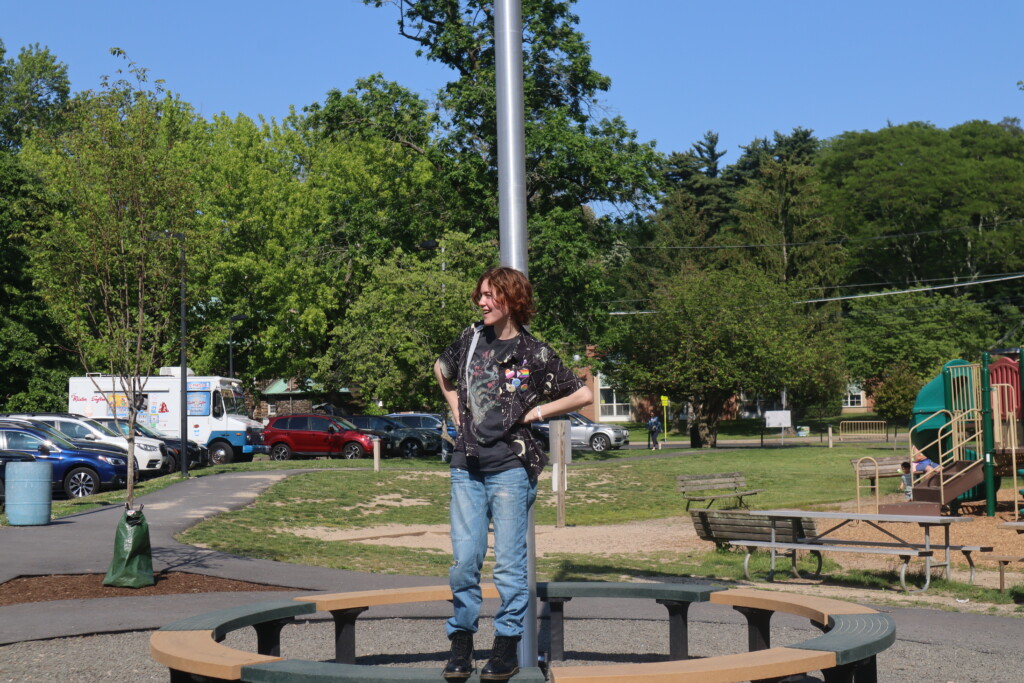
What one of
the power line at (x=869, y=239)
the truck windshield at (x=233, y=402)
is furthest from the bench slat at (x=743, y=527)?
the power line at (x=869, y=239)

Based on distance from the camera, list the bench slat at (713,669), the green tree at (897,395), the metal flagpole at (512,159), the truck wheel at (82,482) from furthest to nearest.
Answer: the green tree at (897,395), the truck wheel at (82,482), the metal flagpole at (512,159), the bench slat at (713,669)

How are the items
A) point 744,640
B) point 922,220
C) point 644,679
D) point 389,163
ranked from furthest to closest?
point 922,220 < point 389,163 < point 744,640 < point 644,679

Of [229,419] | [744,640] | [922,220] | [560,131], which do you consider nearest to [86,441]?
→ [229,419]

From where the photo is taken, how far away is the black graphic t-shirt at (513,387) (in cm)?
497

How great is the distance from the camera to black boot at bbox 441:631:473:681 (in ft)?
15.5

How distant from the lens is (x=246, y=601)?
433 inches

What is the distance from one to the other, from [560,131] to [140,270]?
2493 cm

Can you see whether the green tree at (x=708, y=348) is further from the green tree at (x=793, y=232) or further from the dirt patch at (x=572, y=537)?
the dirt patch at (x=572, y=537)

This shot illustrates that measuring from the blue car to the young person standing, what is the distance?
21.9m

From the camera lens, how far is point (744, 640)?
8.87m

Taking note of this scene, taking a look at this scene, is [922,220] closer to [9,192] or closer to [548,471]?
[548,471]

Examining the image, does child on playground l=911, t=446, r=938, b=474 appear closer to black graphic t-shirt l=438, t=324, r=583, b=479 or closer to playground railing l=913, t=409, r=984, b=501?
playground railing l=913, t=409, r=984, b=501

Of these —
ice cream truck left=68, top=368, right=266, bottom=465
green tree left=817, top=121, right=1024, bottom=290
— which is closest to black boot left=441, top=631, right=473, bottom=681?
ice cream truck left=68, top=368, right=266, bottom=465

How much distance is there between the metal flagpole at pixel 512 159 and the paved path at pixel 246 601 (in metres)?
3.38
